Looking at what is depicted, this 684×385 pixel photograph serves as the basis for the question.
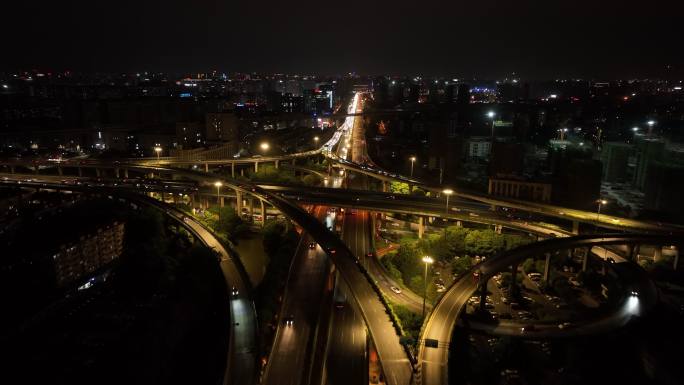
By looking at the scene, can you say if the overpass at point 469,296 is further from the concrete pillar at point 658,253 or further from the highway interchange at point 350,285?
the concrete pillar at point 658,253

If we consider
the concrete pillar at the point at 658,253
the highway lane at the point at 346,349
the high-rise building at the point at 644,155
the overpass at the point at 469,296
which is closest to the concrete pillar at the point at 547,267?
the overpass at the point at 469,296

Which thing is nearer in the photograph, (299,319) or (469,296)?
(299,319)

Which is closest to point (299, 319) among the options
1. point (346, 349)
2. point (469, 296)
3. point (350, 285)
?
point (346, 349)

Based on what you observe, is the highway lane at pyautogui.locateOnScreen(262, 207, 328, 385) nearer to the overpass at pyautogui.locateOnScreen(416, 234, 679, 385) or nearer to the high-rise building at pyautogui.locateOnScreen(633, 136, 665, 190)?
the overpass at pyautogui.locateOnScreen(416, 234, 679, 385)

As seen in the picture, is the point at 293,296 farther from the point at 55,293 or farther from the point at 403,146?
the point at 403,146

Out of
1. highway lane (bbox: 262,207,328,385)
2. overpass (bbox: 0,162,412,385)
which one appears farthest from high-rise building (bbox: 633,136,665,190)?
highway lane (bbox: 262,207,328,385)

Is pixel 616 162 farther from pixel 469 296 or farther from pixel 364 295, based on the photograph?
pixel 364 295
